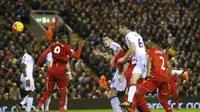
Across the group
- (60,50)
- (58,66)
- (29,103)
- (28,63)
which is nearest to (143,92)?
(60,50)

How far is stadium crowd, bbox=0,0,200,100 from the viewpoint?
2747 cm

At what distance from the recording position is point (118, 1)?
1468 inches

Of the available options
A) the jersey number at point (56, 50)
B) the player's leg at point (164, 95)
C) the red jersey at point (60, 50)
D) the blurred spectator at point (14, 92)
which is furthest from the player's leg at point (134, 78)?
the blurred spectator at point (14, 92)

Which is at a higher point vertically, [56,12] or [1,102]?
[56,12]

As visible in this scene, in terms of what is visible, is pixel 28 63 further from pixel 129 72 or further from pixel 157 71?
pixel 157 71

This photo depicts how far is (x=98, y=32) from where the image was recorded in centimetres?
3253

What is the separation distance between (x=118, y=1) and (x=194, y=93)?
1020 cm

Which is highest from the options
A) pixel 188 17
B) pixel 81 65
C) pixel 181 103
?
pixel 188 17

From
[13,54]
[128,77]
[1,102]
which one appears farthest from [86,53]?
[128,77]

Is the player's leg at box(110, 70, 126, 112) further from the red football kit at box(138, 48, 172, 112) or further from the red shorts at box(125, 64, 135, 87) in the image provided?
the red football kit at box(138, 48, 172, 112)

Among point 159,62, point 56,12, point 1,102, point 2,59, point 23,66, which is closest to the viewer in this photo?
point 159,62

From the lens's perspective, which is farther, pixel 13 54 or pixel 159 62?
pixel 13 54

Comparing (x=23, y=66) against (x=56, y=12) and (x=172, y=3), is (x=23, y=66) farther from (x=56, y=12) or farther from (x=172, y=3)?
(x=172, y=3)

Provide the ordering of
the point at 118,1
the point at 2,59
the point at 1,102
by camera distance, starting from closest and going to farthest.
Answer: the point at 1,102 → the point at 2,59 → the point at 118,1
